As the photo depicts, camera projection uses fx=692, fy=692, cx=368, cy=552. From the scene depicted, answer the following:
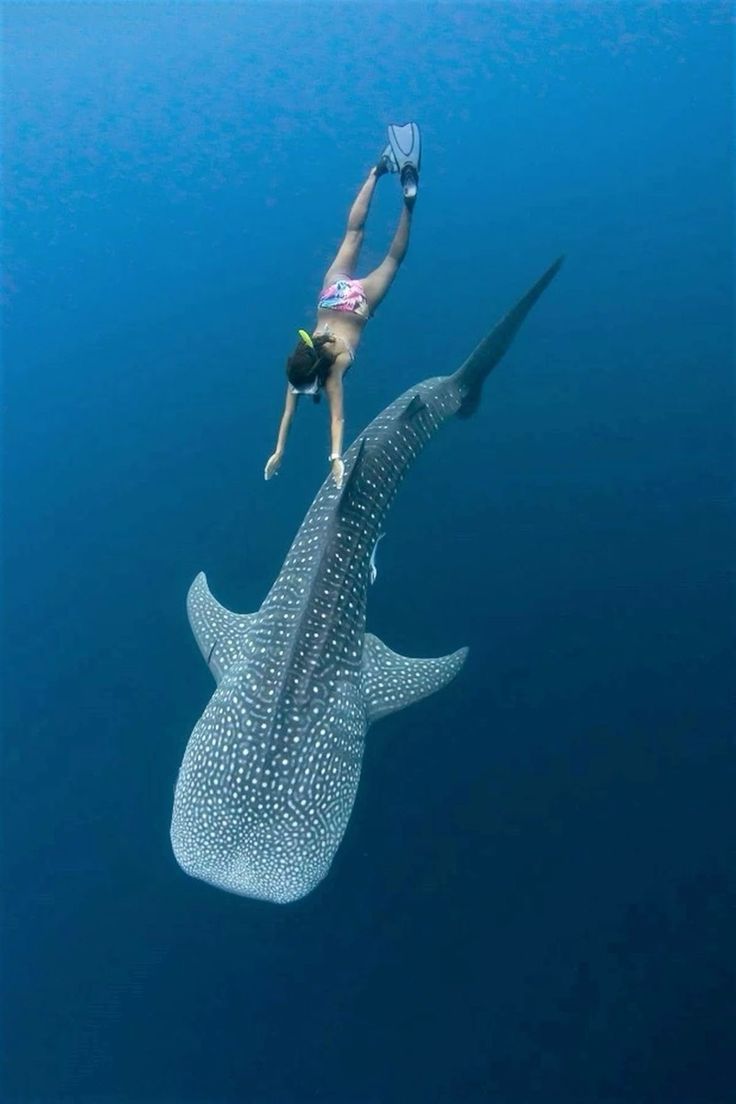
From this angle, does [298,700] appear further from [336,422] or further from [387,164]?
[387,164]

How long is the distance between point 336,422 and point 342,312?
1700 millimetres

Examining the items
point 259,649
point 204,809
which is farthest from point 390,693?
point 204,809

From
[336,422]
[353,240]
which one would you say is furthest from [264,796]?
[353,240]

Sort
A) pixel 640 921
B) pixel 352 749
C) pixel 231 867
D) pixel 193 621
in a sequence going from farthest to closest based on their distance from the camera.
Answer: pixel 193 621, pixel 640 921, pixel 352 749, pixel 231 867

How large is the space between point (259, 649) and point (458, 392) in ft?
12.2

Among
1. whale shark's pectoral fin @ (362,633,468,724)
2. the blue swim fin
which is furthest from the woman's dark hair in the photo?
the blue swim fin

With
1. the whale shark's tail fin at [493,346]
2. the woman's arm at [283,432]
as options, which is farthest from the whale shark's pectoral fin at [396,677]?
the whale shark's tail fin at [493,346]

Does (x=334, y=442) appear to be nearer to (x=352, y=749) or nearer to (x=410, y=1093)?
(x=352, y=749)

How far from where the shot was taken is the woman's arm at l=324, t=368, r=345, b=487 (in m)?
5.49

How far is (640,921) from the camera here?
5.64 m

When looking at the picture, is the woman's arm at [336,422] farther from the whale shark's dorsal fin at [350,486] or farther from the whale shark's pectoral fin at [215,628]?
the whale shark's pectoral fin at [215,628]

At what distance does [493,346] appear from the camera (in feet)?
23.3

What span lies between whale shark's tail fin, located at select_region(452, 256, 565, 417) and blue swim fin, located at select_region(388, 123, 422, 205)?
214cm

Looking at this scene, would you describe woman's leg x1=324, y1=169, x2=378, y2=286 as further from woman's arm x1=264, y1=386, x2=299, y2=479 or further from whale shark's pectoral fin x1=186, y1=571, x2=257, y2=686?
whale shark's pectoral fin x1=186, y1=571, x2=257, y2=686
